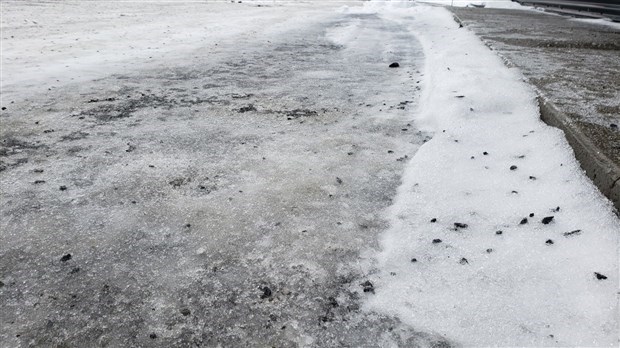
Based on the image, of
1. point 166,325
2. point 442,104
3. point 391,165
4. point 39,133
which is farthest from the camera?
point 442,104

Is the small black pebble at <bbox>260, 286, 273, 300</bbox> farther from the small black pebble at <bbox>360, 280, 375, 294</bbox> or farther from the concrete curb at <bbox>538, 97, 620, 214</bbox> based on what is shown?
the concrete curb at <bbox>538, 97, 620, 214</bbox>

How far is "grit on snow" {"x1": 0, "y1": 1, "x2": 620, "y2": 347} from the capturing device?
5.35ft

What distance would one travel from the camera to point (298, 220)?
232 centimetres

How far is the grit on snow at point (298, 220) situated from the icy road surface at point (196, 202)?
0.01 m

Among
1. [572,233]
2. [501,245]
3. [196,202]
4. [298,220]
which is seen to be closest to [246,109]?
[196,202]

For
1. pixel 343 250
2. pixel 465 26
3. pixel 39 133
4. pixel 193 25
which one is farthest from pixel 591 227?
pixel 193 25

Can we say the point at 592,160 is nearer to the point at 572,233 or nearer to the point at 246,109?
the point at 572,233

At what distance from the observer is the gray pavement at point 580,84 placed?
2.42m

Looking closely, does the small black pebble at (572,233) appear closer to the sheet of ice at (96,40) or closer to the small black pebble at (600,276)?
the small black pebble at (600,276)

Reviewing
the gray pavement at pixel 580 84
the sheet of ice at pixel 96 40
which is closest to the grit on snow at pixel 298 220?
the gray pavement at pixel 580 84

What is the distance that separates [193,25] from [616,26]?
31.2 ft

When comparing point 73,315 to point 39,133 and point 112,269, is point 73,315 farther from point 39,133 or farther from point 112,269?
point 39,133

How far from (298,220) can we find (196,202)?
62 cm

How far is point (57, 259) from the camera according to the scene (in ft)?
6.47
